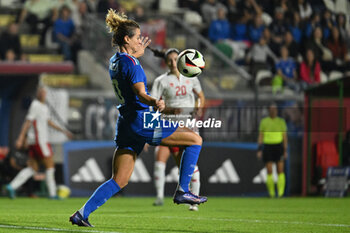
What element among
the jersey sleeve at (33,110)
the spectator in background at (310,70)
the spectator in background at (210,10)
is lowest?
the jersey sleeve at (33,110)

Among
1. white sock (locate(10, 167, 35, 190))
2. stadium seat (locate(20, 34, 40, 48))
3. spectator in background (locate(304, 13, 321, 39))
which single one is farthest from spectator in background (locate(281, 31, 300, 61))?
white sock (locate(10, 167, 35, 190))

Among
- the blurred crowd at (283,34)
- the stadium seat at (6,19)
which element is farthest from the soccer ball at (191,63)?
the stadium seat at (6,19)

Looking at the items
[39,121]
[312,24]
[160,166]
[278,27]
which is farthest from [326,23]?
[160,166]

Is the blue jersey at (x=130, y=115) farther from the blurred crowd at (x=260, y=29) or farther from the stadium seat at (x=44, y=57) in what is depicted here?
the stadium seat at (x=44, y=57)

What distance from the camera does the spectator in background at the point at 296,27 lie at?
63.1 feet

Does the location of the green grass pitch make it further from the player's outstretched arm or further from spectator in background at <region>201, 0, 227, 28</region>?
spectator in background at <region>201, 0, 227, 28</region>

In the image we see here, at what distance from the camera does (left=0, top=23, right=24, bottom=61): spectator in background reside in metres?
17.2

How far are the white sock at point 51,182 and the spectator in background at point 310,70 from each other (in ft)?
22.0

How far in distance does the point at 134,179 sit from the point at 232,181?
194 cm

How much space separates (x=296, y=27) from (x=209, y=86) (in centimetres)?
381

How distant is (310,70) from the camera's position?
18.3 meters

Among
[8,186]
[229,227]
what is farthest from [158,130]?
[8,186]

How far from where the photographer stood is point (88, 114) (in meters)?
14.9

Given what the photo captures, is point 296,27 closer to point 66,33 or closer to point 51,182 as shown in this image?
point 66,33
